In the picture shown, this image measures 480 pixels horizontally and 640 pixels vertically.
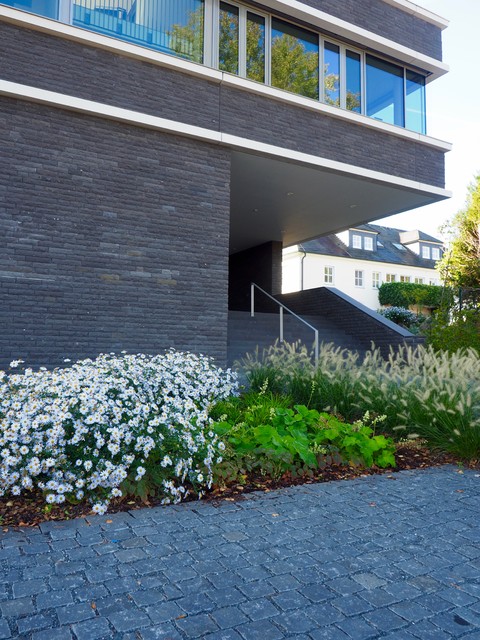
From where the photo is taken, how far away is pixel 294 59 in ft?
31.2

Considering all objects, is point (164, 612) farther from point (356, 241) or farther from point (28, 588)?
point (356, 241)

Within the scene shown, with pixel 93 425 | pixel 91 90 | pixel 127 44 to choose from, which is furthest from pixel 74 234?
pixel 93 425

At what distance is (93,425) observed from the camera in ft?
12.3

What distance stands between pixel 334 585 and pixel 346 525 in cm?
86

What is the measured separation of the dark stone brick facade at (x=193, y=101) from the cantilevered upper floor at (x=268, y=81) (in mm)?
17

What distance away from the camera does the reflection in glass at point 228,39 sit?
866cm

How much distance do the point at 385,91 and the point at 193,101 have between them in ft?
15.2

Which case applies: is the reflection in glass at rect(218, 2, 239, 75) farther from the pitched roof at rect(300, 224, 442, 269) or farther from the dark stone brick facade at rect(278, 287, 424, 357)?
the pitched roof at rect(300, 224, 442, 269)

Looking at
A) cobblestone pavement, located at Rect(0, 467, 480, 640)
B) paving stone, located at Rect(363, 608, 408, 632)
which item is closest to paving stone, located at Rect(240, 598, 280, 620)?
cobblestone pavement, located at Rect(0, 467, 480, 640)

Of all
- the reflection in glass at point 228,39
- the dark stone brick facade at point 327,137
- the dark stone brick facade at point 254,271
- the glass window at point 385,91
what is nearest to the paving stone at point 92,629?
the dark stone brick facade at point 327,137

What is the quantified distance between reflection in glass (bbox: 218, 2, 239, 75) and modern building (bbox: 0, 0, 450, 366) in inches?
0.9

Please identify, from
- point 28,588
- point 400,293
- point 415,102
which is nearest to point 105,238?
point 28,588

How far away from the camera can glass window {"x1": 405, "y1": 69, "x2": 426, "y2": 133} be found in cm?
1071

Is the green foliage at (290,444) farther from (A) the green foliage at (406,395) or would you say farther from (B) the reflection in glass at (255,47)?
(B) the reflection in glass at (255,47)
